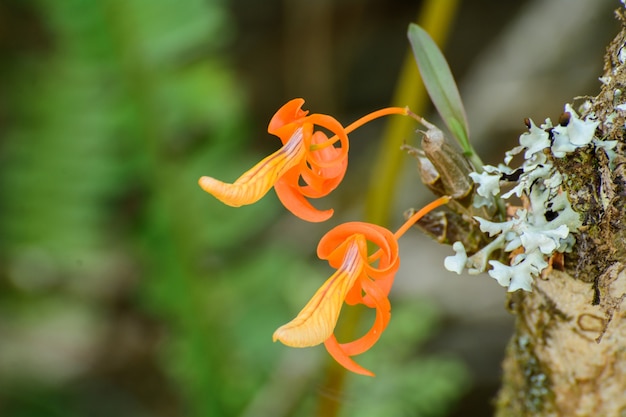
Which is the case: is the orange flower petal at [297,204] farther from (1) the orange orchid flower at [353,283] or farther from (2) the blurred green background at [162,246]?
(2) the blurred green background at [162,246]

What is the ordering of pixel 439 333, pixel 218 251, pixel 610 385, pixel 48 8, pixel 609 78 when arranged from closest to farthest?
pixel 609 78, pixel 610 385, pixel 48 8, pixel 218 251, pixel 439 333

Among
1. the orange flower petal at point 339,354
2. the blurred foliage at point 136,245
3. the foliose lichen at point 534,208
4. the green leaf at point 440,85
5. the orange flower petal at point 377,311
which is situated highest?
the blurred foliage at point 136,245

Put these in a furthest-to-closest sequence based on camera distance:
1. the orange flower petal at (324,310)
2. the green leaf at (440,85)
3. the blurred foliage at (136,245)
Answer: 1. the blurred foliage at (136,245)
2. the green leaf at (440,85)
3. the orange flower petal at (324,310)

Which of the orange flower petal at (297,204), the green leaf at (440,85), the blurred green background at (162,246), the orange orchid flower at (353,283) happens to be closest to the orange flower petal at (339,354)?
the orange orchid flower at (353,283)

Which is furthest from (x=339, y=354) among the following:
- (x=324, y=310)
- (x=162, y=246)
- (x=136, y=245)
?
(x=136, y=245)

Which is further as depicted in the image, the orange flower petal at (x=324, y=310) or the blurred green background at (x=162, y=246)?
the blurred green background at (x=162, y=246)

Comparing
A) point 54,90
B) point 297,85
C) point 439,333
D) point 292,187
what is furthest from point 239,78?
point 292,187

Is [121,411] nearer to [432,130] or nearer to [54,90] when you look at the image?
[54,90]
